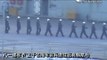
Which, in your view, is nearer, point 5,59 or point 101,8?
point 5,59

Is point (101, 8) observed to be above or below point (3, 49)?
above

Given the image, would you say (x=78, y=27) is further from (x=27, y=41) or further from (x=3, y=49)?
(x=3, y=49)

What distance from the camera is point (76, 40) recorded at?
51.9 ft

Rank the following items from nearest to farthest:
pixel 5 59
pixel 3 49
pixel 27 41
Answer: pixel 5 59, pixel 3 49, pixel 27 41

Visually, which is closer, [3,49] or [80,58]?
[80,58]

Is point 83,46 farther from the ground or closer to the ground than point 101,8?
closer to the ground

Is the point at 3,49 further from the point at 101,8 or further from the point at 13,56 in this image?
the point at 101,8

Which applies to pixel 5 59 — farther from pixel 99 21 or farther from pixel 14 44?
pixel 99 21

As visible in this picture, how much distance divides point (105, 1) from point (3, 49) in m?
3.89

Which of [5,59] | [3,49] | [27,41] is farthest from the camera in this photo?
[27,41]

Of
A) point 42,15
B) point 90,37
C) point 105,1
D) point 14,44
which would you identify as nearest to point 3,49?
point 14,44

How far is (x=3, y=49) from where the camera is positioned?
1440 cm

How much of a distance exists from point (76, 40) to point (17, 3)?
2.21 metres

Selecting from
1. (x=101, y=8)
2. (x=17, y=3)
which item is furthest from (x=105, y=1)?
(x=17, y=3)
